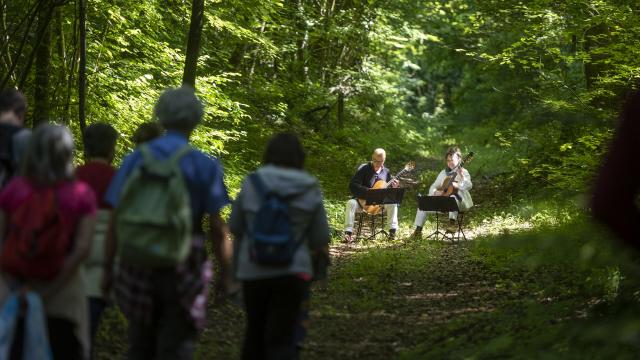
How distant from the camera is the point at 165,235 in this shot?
14.0 ft

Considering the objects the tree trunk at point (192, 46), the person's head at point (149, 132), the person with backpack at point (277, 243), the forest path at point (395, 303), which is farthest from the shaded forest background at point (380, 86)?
the person's head at point (149, 132)

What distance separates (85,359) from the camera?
4.57 meters

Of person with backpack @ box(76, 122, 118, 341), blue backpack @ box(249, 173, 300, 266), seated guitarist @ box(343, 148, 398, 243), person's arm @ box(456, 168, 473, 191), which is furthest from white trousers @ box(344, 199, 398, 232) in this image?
blue backpack @ box(249, 173, 300, 266)

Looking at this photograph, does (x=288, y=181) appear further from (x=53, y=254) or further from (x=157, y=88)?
(x=157, y=88)

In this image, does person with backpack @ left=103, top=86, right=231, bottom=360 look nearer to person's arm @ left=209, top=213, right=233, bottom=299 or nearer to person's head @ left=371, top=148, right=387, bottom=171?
person's arm @ left=209, top=213, right=233, bottom=299

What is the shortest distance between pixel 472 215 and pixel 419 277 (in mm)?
8454

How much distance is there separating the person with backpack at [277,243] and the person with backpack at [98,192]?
87cm

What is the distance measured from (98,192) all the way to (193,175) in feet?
3.64

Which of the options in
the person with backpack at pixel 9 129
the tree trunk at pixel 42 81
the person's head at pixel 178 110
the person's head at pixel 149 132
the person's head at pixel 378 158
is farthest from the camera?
the person's head at pixel 378 158

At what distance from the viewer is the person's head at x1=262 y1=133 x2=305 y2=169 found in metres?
4.87

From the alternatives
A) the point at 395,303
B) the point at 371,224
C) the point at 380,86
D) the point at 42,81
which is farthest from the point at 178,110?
the point at 380,86

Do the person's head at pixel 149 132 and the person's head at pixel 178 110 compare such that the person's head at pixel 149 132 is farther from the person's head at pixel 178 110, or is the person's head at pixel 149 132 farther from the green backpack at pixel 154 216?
the green backpack at pixel 154 216

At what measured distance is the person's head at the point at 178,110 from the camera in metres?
4.54

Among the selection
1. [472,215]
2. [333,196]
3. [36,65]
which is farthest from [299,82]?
[36,65]
